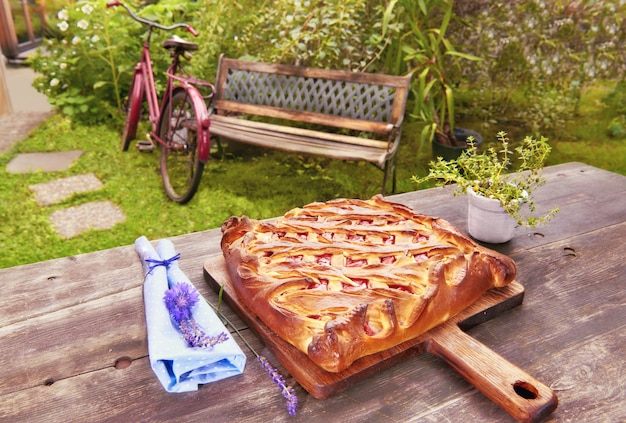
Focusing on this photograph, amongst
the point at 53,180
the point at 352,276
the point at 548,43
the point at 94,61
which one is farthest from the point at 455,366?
the point at 94,61

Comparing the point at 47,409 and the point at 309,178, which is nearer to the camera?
the point at 47,409

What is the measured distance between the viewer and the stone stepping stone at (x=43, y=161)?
432 cm

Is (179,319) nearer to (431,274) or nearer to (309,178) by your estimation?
(431,274)

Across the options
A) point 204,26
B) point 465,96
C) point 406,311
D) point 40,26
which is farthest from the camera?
point 40,26

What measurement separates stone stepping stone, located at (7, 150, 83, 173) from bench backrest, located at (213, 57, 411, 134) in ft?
4.61

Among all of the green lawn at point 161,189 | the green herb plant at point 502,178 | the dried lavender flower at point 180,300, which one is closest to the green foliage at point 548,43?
the green lawn at point 161,189

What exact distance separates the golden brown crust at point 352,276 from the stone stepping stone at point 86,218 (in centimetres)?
239

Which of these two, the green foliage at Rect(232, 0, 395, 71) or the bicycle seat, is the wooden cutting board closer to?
the bicycle seat

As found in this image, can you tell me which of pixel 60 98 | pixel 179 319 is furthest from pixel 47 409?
pixel 60 98

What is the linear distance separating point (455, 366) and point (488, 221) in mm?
680

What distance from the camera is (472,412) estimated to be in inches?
39.4

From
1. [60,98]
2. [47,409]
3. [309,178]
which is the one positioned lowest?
[309,178]

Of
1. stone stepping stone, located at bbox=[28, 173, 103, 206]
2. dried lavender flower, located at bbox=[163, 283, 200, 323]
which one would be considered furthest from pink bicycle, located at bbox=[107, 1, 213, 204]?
dried lavender flower, located at bbox=[163, 283, 200, 323]

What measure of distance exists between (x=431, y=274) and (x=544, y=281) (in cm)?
49
